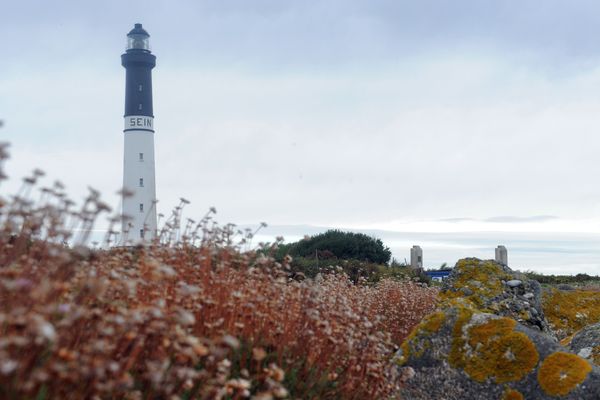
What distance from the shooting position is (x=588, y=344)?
881cm

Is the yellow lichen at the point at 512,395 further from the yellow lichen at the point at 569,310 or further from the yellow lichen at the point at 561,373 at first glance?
the yellow lichen at the point at 569,310

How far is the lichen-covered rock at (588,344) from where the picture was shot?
8.62m

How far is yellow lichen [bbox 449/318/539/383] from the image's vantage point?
6.72m

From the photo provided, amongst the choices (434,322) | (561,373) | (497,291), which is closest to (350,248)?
(497,291)

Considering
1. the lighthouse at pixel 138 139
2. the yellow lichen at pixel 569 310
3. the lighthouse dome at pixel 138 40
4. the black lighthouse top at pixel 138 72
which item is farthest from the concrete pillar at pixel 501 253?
the lighthouse dome at pixel 138 40

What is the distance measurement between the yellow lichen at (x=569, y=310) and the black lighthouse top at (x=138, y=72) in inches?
1121

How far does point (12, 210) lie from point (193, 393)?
1.54 metres

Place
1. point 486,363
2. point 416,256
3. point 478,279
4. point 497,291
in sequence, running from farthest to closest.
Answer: point 416,256 → point 478,279 → point 497,291 → point 486,363

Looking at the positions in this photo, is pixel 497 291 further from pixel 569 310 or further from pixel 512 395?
pixel 512 395

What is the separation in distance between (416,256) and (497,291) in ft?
64.9

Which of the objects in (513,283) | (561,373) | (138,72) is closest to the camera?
(561,373)

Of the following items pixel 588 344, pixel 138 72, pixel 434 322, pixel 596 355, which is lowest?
pixel 596 355

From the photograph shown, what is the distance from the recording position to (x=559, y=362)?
6566 mm

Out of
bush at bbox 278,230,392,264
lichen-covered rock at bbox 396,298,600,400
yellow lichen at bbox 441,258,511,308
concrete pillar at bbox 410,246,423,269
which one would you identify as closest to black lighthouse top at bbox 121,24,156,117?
bush at bbox 278,230,392,264
